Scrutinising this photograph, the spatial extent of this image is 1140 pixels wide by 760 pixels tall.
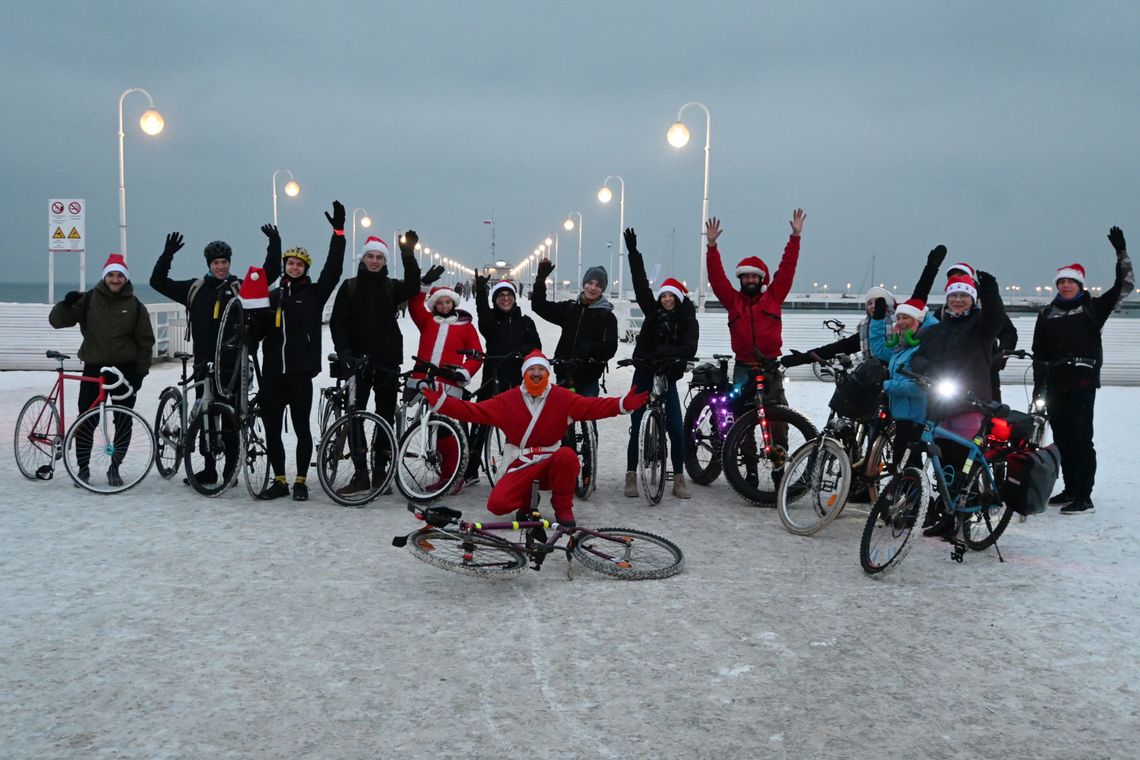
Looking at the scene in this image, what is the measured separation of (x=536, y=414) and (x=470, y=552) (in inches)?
50.5

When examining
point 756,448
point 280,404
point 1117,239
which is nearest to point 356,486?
point 280,404

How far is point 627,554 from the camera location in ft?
19.4

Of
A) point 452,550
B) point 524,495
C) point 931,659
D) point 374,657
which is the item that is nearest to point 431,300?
point 524,495

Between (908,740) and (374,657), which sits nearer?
(908,740)

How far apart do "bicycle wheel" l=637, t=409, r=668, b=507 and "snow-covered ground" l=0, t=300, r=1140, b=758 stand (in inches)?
25.6

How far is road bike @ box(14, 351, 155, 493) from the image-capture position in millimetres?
7840

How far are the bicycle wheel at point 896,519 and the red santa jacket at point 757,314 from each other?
246 cm

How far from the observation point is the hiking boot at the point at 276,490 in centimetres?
770

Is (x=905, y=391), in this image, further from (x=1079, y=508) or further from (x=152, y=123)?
(x=152, y=123)

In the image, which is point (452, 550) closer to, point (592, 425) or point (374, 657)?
point (374, 657)

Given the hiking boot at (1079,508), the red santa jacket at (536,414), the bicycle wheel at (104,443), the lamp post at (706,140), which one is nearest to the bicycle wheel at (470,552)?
the red santa jacket at (536,414)

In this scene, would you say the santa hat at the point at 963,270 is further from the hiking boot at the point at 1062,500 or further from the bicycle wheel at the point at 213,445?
the bicycle wheel at the point at 213,445

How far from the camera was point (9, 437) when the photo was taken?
34.0 ft

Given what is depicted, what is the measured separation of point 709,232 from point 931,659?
16.2ft
